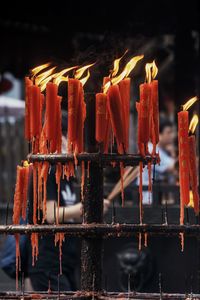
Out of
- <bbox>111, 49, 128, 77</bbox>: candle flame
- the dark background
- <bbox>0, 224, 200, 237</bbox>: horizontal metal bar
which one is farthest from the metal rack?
the dark background

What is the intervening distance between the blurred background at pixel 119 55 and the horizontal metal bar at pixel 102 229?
155 millimetres

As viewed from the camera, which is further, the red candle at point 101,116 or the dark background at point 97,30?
the dark background at point 97,30

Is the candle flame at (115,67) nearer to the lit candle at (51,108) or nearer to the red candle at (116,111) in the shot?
the red candle at (116,111)

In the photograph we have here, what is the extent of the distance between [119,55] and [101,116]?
1.75ft

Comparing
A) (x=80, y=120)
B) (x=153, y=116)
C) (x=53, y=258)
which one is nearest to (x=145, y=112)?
(x=153, y=116)

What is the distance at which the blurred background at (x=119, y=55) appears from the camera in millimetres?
5805

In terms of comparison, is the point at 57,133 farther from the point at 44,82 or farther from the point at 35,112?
the point at 44,82

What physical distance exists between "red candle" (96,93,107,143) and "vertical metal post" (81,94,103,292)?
0.56ft

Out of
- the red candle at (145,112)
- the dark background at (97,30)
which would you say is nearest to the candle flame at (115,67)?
the red candle at (145,112)

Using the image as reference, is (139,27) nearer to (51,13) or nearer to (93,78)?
(51,13)

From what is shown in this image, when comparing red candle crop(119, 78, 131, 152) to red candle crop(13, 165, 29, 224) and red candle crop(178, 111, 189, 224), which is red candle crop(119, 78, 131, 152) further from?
red candle crop(13, 165, 29, 224)

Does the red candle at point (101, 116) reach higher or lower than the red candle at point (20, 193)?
higher

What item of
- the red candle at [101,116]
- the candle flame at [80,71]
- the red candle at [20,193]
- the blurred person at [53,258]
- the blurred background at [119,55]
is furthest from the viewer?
the blurred background at [119,55]

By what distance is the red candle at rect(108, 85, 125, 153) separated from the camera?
3.49 meters
